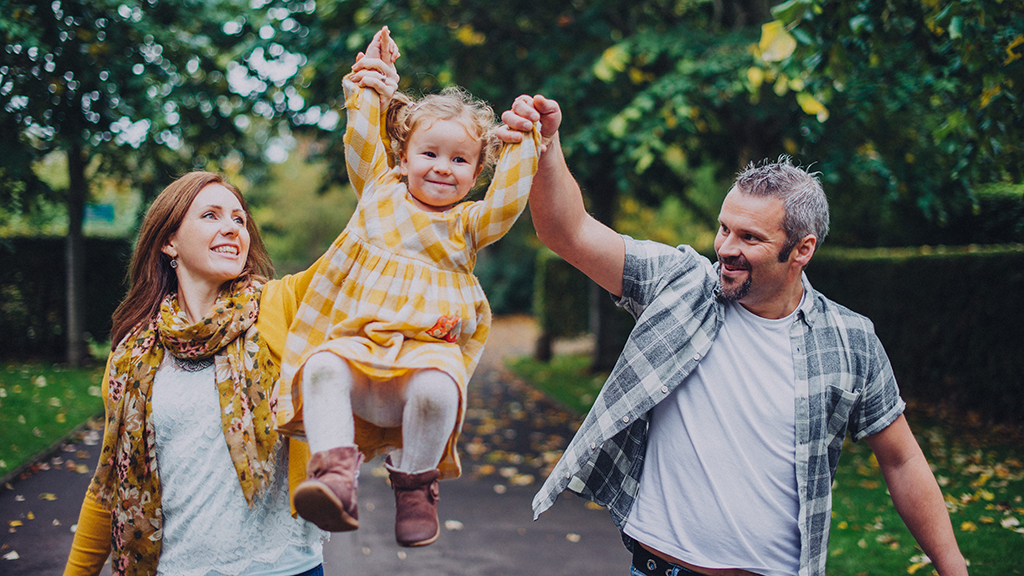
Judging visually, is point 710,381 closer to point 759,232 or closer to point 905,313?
point 759,232

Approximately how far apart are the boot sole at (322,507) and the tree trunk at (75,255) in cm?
1006

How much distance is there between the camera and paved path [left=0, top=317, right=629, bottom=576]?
4.98 meters

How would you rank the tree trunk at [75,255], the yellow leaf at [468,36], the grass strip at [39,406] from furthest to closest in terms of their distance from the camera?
the tree trunk at [75,255]
the yellow leaf at [468,36]
the grass strip at [39,406]

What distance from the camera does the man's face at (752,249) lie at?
90.2 inches

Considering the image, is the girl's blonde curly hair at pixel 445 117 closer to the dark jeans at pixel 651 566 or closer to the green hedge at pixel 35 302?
the dark jeans at pixel 651 566

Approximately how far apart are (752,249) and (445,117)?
108 cm

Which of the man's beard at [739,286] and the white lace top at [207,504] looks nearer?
the white lace top at [207,504]

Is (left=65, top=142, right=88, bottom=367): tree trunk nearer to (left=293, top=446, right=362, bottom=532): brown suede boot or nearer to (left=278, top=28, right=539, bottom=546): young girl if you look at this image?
(left=278, top=28, right=539, bottom=546): young girl

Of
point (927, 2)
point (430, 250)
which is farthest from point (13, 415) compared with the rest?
point (927, 2)

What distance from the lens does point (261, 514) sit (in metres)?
2.15

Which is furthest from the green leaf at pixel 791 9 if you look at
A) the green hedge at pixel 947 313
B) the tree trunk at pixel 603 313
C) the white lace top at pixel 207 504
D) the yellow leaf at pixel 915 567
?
the tree trunk at pixel 603 313

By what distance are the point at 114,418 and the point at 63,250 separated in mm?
10931

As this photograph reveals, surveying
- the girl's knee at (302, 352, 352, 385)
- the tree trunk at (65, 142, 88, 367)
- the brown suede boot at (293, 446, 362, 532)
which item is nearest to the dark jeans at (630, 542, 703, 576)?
the brown suede boot at (293, 446, 362, 532)

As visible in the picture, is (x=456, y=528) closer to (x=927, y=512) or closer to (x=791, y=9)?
(x=927, y=512)
